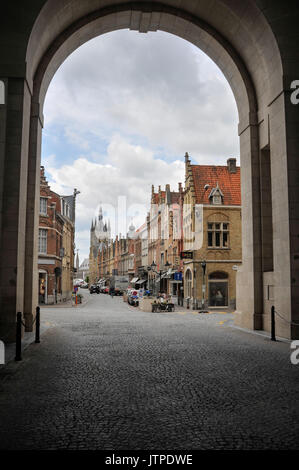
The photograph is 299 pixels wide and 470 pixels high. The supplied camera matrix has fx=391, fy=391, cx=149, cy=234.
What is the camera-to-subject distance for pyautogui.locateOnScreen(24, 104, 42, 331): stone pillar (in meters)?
13.3

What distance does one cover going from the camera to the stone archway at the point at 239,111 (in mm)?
11562

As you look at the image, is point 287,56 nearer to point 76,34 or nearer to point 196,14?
point 196,14

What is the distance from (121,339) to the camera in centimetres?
1181

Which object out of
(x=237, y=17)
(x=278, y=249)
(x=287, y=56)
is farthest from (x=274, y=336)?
(x=237, y=17)

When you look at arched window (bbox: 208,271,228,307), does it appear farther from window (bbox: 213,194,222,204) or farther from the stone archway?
the stone archway

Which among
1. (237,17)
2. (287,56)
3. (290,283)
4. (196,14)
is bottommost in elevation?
(290,283)

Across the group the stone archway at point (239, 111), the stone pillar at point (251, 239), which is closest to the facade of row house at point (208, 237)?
the stone pillar at point (251, 239)

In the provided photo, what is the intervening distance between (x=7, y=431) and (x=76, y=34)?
585 inches

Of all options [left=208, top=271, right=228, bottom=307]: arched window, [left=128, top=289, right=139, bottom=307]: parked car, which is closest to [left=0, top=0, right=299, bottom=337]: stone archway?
[left=208, top=271, right=228, bottom=307]: arched window

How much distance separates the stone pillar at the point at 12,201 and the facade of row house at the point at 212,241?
20.7 meters

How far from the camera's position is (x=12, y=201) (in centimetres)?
1144

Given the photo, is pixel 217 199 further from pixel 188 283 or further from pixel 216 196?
pixel 188 283

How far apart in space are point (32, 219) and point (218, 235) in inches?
884
